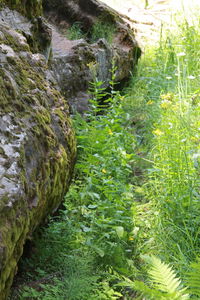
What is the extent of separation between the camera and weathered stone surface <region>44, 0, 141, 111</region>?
5176mm

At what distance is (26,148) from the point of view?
226 cm

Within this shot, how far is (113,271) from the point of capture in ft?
9.03

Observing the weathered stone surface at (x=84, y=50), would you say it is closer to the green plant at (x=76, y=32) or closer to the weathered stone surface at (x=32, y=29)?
the green plant at (x=76, y=32)

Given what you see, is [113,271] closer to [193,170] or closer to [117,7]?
[193,170]

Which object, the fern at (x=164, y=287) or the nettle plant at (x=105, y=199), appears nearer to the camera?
the fern at (x=164, y=287)

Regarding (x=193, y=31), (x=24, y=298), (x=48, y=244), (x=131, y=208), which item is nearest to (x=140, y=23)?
(x=193, y=31)

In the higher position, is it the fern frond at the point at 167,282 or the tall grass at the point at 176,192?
the fern frond at the point at 167,282

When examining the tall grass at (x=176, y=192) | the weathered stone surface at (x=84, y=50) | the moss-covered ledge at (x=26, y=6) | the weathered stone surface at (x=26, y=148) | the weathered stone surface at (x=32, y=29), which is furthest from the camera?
the weathered stone surface at (x=84, y=50)

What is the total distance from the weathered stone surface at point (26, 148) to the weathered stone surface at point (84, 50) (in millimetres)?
1889

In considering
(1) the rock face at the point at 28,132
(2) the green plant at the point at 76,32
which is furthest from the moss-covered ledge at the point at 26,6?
(2) the green plant at the point at 76,32

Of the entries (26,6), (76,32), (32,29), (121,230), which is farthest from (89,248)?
(76,32)

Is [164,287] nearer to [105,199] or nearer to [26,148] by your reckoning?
[26,148]

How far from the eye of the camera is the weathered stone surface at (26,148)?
1.87 meters

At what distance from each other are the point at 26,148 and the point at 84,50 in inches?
139
